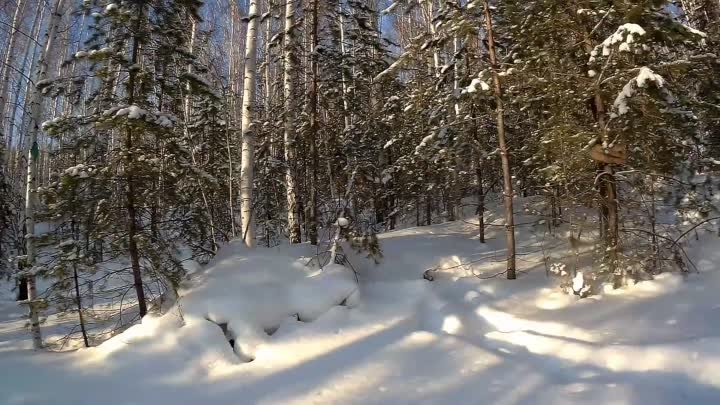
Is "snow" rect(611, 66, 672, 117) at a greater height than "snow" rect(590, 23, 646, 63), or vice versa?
"snow" rect(590, 23, 646, 63)

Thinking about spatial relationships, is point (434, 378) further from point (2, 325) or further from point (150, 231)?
point (2, 325)

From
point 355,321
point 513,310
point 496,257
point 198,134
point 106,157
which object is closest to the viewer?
point 355,321

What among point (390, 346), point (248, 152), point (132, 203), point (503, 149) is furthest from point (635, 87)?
point (132, 203)

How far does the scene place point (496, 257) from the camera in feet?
26.6

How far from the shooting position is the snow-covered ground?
13.0 ft

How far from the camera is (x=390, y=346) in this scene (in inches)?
191

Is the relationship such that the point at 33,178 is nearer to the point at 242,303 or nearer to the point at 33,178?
the point at 33,178

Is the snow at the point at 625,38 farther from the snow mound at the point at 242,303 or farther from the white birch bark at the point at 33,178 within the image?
the white birch bark at the point at 33,178

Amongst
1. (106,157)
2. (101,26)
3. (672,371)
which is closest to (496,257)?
(672,371)

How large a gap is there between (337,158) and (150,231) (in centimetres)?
689

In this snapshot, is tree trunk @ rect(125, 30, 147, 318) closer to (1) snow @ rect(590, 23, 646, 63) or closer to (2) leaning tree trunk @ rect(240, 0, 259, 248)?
(2) leaning tree trunk @ rect(240, 0, 259, 248)

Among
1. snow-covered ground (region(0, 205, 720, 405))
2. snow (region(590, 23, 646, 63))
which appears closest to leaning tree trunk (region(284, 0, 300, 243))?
snow-covered ground (region(0, 205, 720, 405))

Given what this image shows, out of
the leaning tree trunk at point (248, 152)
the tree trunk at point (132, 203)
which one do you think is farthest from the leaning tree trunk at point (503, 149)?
the tree trunk at point (132, 203)

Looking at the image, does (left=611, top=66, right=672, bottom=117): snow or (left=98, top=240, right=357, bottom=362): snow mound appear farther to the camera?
(left=611, top=66, right=672, bottom=117): snow
